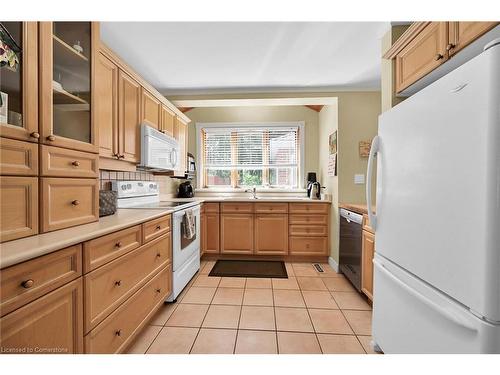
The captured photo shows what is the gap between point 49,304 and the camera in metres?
0.84

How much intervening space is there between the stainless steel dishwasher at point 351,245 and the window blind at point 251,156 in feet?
4.51

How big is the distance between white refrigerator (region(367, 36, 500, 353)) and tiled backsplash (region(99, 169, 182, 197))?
2.30 m

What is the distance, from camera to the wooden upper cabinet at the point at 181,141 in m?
3.03

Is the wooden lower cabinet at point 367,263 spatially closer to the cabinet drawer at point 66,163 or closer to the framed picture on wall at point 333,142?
the framed picture on wall at point 333,142

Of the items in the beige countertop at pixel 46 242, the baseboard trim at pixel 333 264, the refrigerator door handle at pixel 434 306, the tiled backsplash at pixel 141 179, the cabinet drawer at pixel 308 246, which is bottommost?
the baseboard trim at pixel 333 264

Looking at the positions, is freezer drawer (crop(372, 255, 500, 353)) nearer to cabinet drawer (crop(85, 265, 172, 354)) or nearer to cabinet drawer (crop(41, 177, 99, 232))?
cabinet drawer (crop(85, 265, 172, 354))

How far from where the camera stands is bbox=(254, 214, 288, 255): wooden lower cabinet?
3.15 metres

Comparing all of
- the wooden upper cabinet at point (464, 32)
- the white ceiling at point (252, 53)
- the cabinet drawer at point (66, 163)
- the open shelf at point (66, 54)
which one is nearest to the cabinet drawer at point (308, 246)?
the white ceiling at point (252, 53)

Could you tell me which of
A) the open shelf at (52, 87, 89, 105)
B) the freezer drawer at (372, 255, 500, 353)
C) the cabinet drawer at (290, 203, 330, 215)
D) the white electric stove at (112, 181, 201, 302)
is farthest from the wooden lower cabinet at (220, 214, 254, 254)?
the open shelf at (52, 87, 89, 105)

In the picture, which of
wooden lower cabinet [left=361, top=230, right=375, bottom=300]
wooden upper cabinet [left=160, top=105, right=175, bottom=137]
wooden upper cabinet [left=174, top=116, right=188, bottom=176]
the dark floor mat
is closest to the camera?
wooden lower cabinet [left=361, top=230, right=375, bottom=300]

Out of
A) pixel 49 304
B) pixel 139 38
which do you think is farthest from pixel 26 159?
pixel 139 38

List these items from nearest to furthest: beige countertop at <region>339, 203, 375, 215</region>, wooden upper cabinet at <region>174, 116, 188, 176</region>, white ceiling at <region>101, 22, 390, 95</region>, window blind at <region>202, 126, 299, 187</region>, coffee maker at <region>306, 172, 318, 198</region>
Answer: white ceiling at <region>101, 22, 390, 95</region>, beige countertop at <region>339, 203, 375, 215</region>, wooden upper cabinet at <region>174, 116, 188, 176</region>, coffee maker at <region>306, 172, 318, 198</region>, window blind at <region>202, 126, 299, 187</region>

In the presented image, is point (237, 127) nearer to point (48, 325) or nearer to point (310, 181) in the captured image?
point (310, 181)

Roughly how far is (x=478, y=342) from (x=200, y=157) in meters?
3.69
